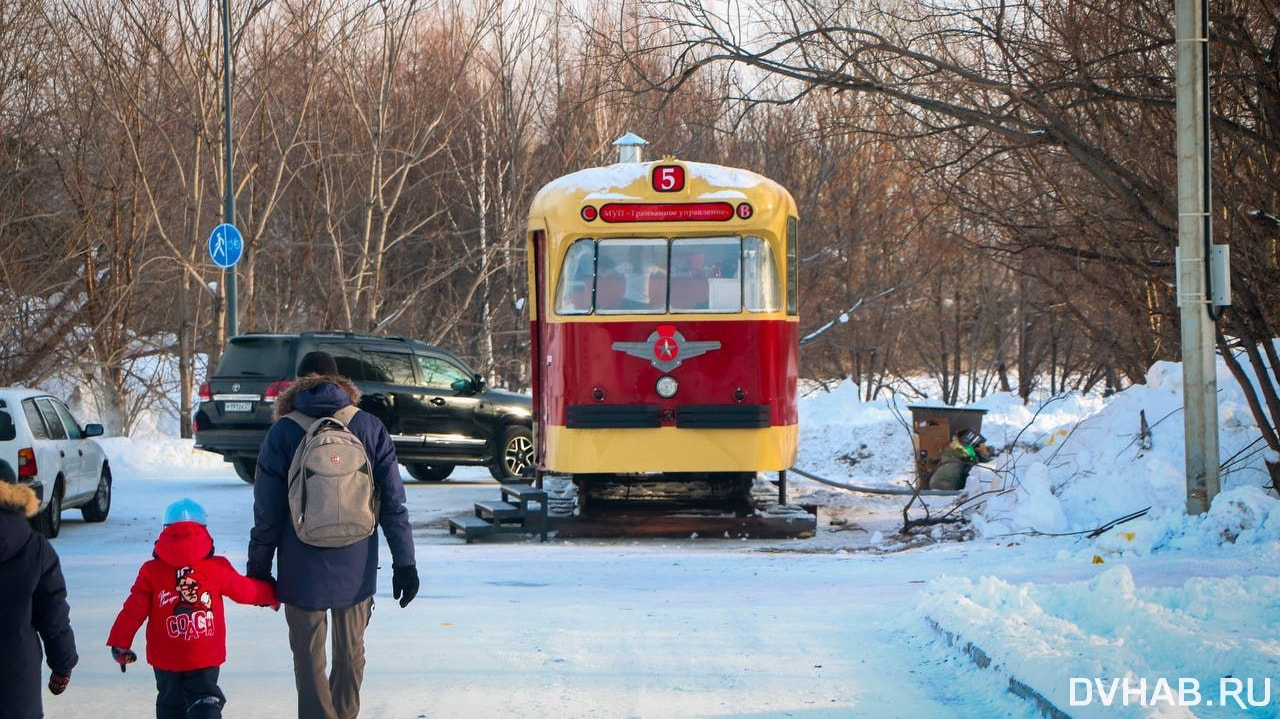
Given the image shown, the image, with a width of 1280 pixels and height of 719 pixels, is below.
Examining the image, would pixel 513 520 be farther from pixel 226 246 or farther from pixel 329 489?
pixel 226 246

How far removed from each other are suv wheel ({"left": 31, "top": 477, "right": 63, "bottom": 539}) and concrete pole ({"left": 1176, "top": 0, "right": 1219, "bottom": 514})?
1044 cm

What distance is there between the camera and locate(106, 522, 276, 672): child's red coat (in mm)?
5570

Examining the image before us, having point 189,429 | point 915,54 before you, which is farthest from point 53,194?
point 915,54

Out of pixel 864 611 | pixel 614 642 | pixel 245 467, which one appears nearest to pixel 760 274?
pixel 864 611

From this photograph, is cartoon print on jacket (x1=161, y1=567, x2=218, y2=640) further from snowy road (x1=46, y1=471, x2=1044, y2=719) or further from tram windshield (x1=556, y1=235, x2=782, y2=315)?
tram windshield (x1=556, y1=235, x2=782, y2=315)

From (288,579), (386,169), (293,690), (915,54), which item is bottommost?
(293,690)

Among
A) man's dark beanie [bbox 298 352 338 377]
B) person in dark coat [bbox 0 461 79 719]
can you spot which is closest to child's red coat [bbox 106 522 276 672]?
person in dark coat [bbox 0 461 79 719]

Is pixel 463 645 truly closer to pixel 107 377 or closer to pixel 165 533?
pixel 165 533

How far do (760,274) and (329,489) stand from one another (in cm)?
873

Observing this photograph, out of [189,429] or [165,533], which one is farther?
[189,429]

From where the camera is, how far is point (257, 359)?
Answer: 757 inches

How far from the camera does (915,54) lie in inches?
495

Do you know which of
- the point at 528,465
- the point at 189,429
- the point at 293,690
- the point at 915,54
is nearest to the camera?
the point at 293,690

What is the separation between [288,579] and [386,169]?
30.8 metres
